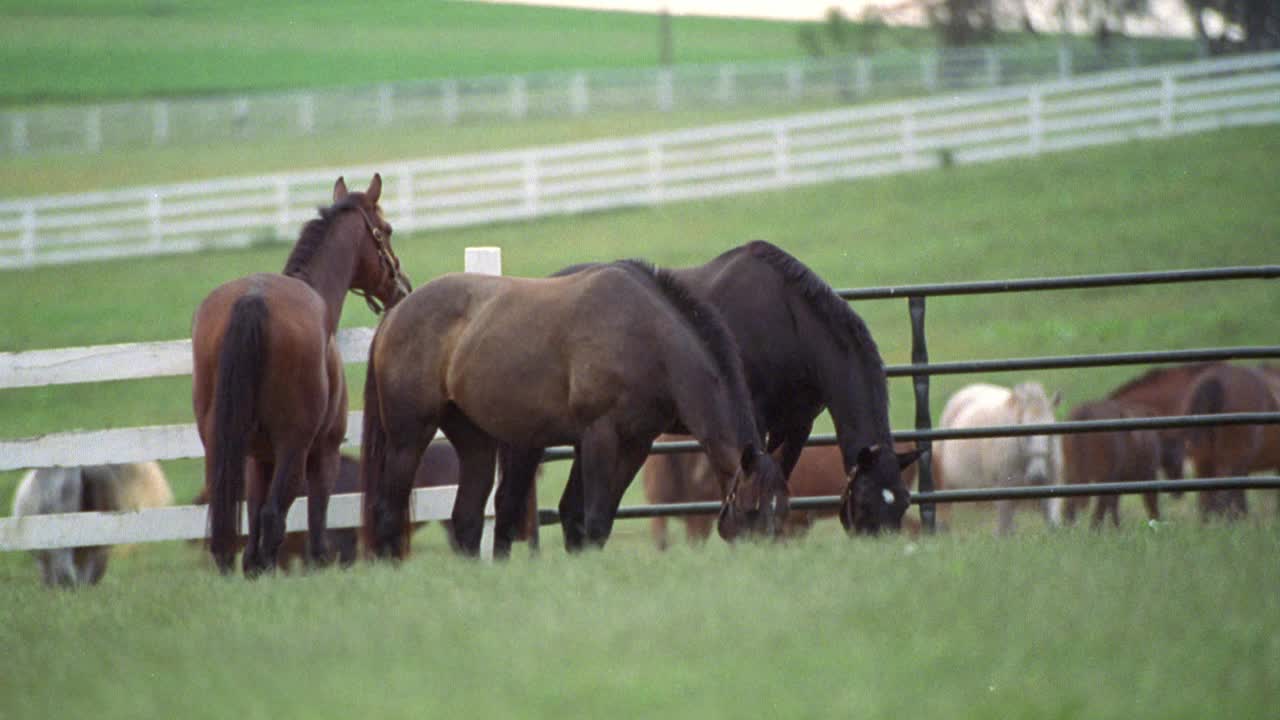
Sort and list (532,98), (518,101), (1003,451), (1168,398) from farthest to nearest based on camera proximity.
Answer: 1. (532,98)
2. (518,101)
3. (1168,398)
4. (1003,451)

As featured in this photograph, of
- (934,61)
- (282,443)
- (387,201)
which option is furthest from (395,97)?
(282,443)

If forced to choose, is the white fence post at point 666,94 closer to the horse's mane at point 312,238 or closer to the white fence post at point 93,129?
the white fence post at point 93,129

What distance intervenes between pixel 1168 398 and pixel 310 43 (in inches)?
1956

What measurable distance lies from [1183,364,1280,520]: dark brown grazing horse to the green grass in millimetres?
34306

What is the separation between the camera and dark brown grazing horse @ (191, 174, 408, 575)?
6.86 m

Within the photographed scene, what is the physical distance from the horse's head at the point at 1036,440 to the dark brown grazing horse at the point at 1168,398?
707 millimetres

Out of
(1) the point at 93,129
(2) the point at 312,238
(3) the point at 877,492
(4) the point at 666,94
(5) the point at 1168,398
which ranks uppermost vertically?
(4) the point at 666,94

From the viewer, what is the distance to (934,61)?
3922 centimetres

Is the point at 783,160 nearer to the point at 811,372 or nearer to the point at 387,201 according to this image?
the point at 387,201

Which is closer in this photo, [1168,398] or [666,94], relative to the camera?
[1168,398]

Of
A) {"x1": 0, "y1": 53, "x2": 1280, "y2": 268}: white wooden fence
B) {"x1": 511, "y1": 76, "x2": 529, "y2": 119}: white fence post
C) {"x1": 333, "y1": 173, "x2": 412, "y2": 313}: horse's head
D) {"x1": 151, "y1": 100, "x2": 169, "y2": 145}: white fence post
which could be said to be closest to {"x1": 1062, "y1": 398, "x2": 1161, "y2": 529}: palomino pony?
{"x1": 333, "y1": 173, "x2": 412, "y2": 313}: horse's head

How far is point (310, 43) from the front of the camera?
58781 millimetres

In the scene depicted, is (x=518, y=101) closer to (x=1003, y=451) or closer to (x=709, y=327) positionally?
(x=1003, y=451)

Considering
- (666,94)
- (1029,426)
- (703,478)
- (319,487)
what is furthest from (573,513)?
(666,94)
